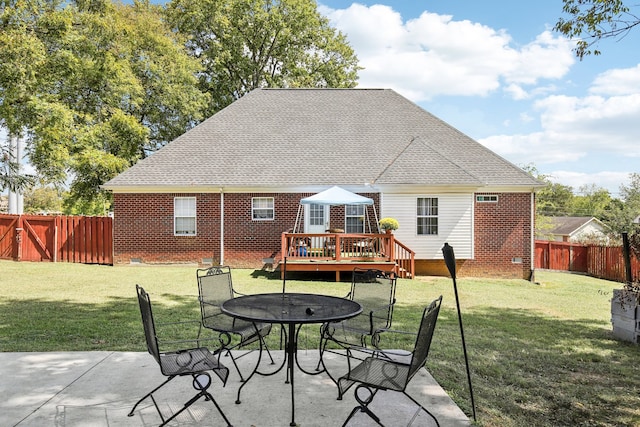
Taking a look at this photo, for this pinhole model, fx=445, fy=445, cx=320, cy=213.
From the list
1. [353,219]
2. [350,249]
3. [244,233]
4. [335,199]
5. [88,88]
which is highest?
[88,88]

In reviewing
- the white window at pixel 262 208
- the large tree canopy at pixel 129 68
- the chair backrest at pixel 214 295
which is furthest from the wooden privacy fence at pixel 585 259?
the large tree canopy at pixel 129 68

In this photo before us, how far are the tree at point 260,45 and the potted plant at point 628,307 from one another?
24.5 m

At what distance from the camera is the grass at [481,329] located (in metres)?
4.60

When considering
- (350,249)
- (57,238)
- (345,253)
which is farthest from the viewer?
(57,238)

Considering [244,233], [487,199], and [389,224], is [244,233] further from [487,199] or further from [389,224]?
[487,199]

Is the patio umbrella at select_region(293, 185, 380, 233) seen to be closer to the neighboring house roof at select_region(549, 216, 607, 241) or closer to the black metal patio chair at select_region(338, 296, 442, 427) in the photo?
the black metal patio chair at select_region(338, 296, 442, 427)

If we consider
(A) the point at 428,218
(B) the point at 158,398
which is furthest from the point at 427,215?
(B) the point at 158,398

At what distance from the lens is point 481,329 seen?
304 inches

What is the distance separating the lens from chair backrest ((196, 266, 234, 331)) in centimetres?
549

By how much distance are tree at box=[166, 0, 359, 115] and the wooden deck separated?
56.5 ft

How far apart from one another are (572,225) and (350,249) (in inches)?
1762

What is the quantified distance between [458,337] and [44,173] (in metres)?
17.2

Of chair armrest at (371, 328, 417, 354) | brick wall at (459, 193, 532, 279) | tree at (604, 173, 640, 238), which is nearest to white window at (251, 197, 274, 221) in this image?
brick wall at (459, 193, 532, 279)

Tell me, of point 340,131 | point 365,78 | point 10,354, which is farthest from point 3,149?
point 365,78
